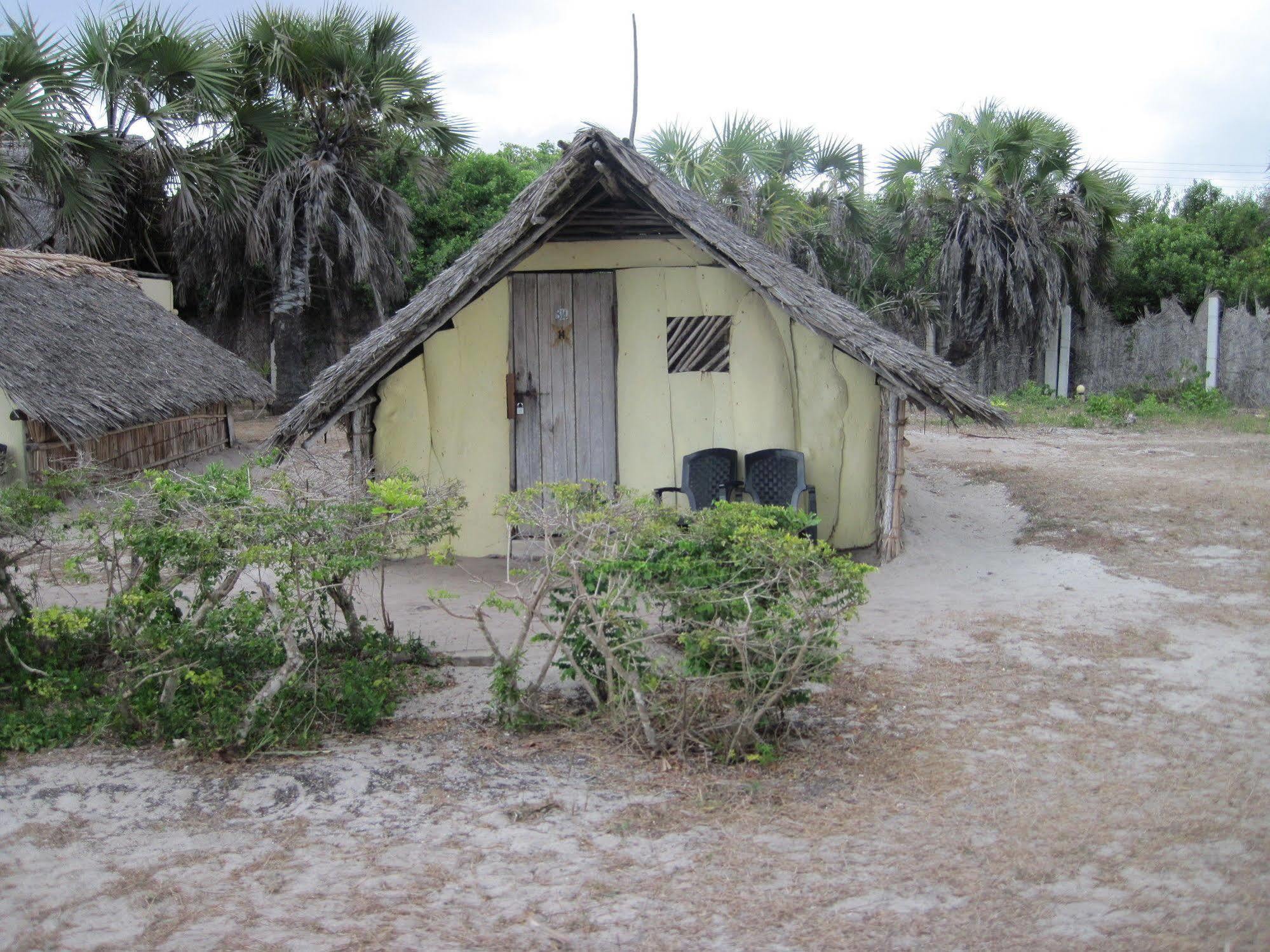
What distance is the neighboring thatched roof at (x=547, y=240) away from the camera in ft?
26.3

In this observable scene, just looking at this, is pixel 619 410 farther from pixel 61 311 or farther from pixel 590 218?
pixel 61 311

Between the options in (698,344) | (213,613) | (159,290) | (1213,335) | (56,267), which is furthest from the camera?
(1213,335)

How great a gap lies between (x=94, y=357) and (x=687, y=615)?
1119 cm

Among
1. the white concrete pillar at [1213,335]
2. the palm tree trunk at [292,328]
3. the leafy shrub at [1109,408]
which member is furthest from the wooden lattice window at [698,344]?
the white concrete pillar at [1213,335]

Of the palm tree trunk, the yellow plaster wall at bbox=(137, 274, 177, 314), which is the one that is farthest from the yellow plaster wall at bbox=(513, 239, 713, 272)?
the yellow plaster wall at bbox=(137, 274, 177, 314)

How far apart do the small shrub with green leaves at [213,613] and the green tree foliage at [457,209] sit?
670 inches

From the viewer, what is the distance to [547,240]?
891cm

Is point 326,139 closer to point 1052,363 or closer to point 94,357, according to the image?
point 94,357

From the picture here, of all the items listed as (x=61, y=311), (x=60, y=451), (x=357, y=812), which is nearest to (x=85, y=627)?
(x=357, y=812)

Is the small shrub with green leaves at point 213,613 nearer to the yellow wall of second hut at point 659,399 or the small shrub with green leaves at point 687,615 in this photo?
the small shrub with green leaves at point 687,615

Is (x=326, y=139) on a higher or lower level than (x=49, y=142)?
higher

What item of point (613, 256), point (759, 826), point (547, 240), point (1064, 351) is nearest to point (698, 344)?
point (613, 256)

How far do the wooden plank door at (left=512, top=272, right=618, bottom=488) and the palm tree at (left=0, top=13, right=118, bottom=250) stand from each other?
702 cm

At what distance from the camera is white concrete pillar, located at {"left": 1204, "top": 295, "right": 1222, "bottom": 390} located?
1900cm
